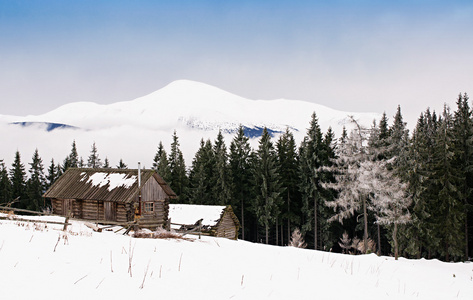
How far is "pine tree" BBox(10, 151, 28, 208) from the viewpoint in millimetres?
60606

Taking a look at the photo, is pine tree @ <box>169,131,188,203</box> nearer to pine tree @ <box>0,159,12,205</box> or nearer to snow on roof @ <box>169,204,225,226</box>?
snow on roof @ <box>169,204,225,226</box>

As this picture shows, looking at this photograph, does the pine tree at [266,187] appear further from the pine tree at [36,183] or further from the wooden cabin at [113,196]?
the pine tree at [36,183]

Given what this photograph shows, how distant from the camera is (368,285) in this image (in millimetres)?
8422

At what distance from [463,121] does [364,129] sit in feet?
61.3

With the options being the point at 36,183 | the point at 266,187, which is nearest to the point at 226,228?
the point at 266,187

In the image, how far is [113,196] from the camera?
29.5 meters

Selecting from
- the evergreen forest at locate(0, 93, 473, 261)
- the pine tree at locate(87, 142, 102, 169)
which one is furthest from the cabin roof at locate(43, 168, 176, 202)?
the pine tree at locate(87, 142, 102, 169)

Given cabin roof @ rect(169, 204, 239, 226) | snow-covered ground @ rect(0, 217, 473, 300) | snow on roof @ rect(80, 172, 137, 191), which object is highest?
snow on roof @ rect(80, 172, 137, 191)

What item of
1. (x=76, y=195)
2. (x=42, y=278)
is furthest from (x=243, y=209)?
(x=42, y=278)

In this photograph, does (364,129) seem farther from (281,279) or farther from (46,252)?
(46,252)

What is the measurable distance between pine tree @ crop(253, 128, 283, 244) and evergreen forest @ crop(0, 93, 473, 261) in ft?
0.48

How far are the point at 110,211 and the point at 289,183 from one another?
26.0m

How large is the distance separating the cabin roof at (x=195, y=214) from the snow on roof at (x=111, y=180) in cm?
696

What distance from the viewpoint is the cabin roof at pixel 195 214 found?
33.9 m
